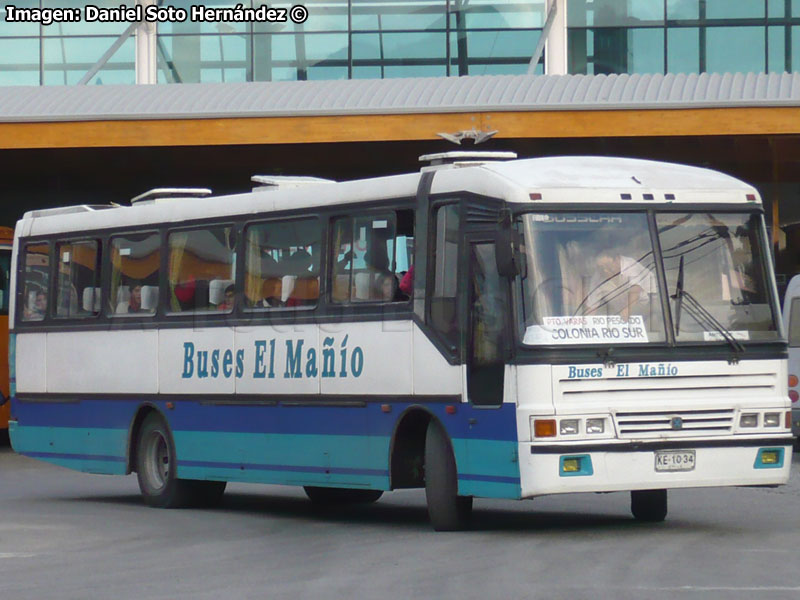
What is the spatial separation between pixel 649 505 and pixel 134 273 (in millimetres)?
5766

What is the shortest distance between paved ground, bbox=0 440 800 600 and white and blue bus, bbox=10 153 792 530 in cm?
48

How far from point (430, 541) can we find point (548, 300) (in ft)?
6.19

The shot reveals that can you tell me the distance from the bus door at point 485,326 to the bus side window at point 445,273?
196 mm

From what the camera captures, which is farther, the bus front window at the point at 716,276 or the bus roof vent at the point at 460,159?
the bus roof vent at the point at 460,159

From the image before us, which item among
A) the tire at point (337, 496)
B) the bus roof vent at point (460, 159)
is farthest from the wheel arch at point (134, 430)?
the bus roof vent at point (460, 159)

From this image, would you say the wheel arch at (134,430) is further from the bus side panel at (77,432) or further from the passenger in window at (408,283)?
the passenger in window at (408,283)

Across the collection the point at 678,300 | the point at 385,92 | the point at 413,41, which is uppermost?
the point at 413,41

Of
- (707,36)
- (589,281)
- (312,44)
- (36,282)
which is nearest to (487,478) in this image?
(589,281)

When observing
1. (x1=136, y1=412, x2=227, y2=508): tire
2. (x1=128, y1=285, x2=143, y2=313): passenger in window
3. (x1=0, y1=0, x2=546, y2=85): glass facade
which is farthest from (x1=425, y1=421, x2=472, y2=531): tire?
(x1=0, y1=0, x2=546, y2=85): glass facade

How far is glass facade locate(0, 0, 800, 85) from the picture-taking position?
37688 millimetres

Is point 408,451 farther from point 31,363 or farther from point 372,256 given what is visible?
point 31,363

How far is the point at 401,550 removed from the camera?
12516mm

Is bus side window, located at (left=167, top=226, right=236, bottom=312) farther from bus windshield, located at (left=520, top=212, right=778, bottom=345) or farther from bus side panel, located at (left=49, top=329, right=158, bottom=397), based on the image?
bus windshield, located at (left=520, top=212, right=778, bottom=345)

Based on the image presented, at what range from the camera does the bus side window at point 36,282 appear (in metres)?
19.0
